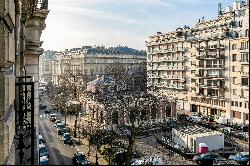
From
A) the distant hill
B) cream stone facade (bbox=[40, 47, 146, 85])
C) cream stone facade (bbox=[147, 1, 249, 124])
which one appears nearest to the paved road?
cream stone facade (bbox=[147, 1, 249, 124])

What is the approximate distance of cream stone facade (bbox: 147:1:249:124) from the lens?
23766 mm

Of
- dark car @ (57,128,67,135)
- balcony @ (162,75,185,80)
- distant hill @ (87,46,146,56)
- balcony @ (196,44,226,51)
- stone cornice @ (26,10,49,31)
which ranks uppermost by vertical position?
distant hill @ (87,46,146,56)

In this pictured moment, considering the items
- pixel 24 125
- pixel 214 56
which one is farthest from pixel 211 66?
pixel 24 125

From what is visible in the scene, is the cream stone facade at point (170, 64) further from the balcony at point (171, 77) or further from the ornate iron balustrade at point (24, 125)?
the ornate iron balustrade at point (24, 125)

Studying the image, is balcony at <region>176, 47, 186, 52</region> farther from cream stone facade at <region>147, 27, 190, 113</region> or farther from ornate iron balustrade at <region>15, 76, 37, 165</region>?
ornate iron balustrade at <region>15, 76, 37, 165</region>

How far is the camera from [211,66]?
2820 centimetres

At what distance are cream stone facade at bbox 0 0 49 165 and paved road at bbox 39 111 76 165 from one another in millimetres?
6787

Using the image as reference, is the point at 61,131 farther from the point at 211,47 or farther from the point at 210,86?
the point at 211,47

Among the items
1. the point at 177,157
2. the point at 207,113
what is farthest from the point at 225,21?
the point at 177,157

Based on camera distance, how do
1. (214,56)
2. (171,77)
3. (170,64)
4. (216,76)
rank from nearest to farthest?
(216,76)
(214,56)
(171,77)
(170,64)

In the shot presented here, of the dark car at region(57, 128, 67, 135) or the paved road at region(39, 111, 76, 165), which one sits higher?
the dark car at region(57, 128, 67, 135)

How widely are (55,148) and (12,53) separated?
56.0 feet

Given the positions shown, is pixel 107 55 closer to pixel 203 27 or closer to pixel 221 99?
pixel 203 27

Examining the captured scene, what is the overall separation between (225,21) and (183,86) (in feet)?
25.0
